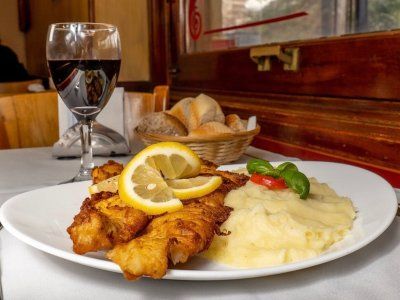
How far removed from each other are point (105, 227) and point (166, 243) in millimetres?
92

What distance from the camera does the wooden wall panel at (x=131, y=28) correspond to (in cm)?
424

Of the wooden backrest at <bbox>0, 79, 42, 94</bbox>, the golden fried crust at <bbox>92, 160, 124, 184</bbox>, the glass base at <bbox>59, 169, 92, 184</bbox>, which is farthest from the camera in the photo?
the wooden backrest at <bbox>0, 79, 42, 94</bbox>

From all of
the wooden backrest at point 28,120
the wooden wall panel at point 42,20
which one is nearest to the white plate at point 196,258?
the wooden backrest at point 28,120

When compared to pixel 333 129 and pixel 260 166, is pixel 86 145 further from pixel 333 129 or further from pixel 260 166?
pixel 333 129

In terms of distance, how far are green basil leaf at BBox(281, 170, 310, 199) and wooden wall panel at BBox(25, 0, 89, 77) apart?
4.40 m

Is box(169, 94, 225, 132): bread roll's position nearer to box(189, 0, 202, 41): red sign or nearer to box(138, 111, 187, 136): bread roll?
box(138, 111, 187, 136): bread roll

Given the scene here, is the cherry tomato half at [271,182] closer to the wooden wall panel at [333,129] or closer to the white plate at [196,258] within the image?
the white plate at [196,258]

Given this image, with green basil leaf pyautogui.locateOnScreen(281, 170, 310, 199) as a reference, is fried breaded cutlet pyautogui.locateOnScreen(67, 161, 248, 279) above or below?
below

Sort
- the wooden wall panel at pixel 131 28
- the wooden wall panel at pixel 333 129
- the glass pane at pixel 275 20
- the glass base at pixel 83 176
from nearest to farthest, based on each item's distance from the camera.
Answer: the glass base at pixel 83 176, the wooden wall panel at pixel 333 129, the glass pane at pixel 275 20, the wooden wall panel at pixel 131 28

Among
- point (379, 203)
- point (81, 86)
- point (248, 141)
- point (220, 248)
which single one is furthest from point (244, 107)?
point (220, 248)

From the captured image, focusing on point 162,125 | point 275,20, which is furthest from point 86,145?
point 275,20

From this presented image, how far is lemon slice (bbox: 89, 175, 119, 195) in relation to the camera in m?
0.90

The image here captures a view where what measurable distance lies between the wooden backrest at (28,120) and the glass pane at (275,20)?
105 centimetres

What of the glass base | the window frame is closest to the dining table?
the glass base
